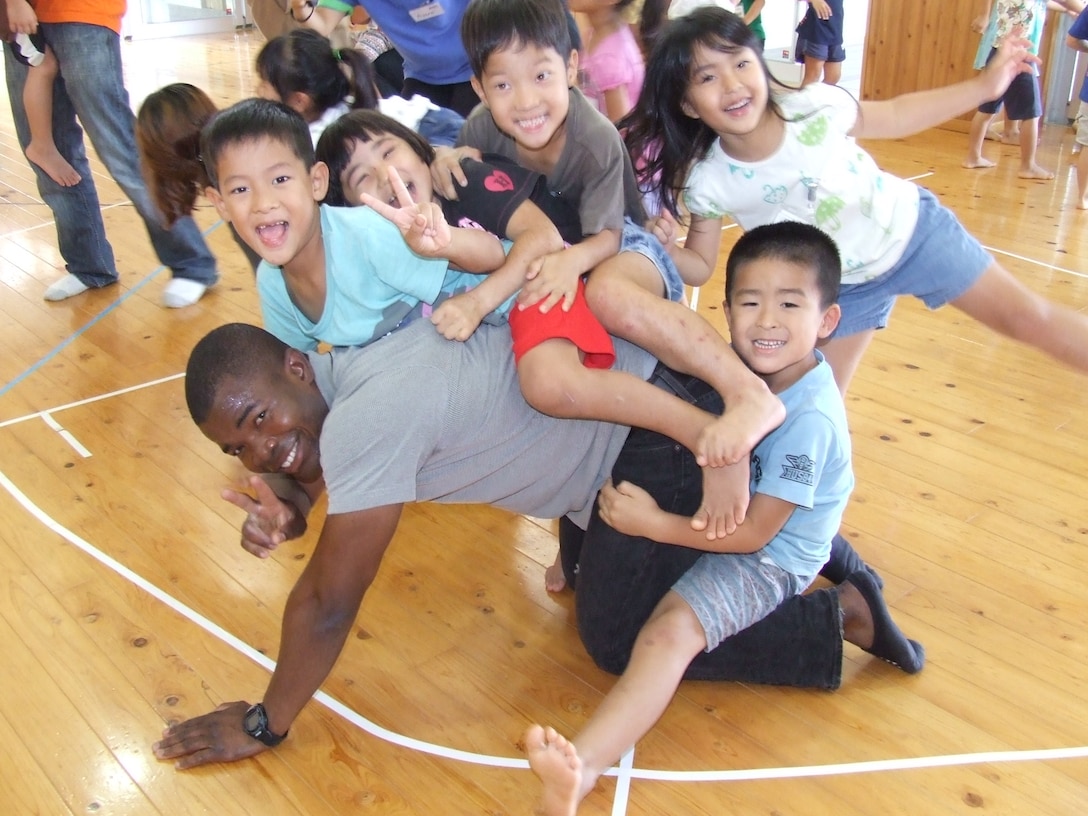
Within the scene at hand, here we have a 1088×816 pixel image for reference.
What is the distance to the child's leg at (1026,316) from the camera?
2178 millimetres

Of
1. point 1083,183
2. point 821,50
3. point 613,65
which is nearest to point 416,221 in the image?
point 613,65

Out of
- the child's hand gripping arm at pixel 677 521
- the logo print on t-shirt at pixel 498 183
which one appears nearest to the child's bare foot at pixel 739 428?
the child's hand gripping arm at pixel 677 521

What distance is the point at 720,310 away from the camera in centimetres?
362

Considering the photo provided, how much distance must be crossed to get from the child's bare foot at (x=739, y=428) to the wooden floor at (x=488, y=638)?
53cm

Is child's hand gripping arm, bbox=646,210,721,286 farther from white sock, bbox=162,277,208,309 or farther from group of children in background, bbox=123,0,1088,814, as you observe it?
white sock, bbox=162,277,208,309

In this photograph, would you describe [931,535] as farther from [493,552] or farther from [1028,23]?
[1028,23]

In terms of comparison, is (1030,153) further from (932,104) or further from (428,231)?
(428,231)

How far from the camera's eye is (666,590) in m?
1.89

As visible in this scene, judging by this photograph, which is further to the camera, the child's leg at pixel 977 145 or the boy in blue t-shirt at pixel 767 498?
the child's leg at pixel 977 145

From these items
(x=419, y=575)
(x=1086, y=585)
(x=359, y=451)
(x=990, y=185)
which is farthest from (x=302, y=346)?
(x=990, y=185)

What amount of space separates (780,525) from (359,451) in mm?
733

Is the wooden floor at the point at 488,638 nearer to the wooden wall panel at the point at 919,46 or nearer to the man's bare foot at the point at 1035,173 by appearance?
the man's bare foot at the point at 1035,173

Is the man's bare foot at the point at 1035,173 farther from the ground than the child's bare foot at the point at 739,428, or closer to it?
closer to it

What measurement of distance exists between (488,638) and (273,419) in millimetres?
722
